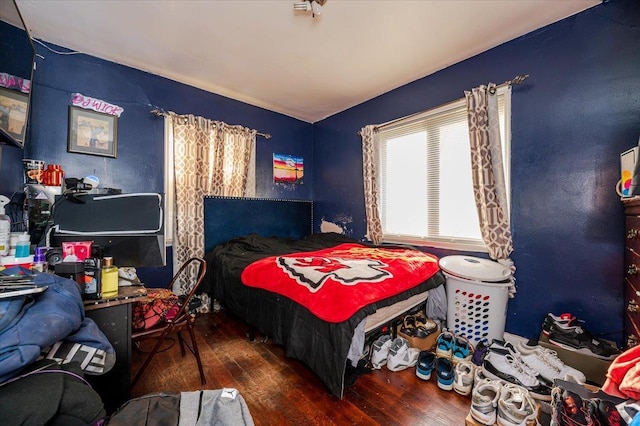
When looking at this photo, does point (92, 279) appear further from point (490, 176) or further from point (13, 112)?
point (490, 176)

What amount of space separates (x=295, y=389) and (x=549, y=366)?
5.36ft

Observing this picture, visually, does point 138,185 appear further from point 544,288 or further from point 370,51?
point 544,288

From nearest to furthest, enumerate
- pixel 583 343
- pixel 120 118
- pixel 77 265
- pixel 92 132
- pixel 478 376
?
1. pixel 77 265
2. pixel 478 376
3. pixel 583 343
4. pixel 92 132
5. pixel 120 118

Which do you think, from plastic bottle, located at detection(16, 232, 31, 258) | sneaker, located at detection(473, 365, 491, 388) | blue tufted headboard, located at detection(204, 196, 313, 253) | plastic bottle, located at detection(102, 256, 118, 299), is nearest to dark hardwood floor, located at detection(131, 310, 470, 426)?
sneaker, located at detection(473, 365, 491, 388)

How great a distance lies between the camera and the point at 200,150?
302cm

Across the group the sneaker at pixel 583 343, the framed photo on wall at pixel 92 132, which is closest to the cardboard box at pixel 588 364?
the sneaker at pixel 583 343

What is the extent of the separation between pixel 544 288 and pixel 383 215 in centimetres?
173

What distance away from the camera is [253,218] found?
140 inches

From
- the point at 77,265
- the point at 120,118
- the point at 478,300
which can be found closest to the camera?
the point at 77,265

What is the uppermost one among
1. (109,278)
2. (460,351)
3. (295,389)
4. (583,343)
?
(109,278)

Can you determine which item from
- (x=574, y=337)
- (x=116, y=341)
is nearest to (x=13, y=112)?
(x=116, y=341)

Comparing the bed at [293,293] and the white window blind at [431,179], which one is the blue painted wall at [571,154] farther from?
the bed at [293,293]

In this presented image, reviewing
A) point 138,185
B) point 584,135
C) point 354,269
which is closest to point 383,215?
point 354,269

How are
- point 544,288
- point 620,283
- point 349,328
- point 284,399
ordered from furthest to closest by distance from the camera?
point 544,288 < point 620,283 < point 284,399 < point 349,328
